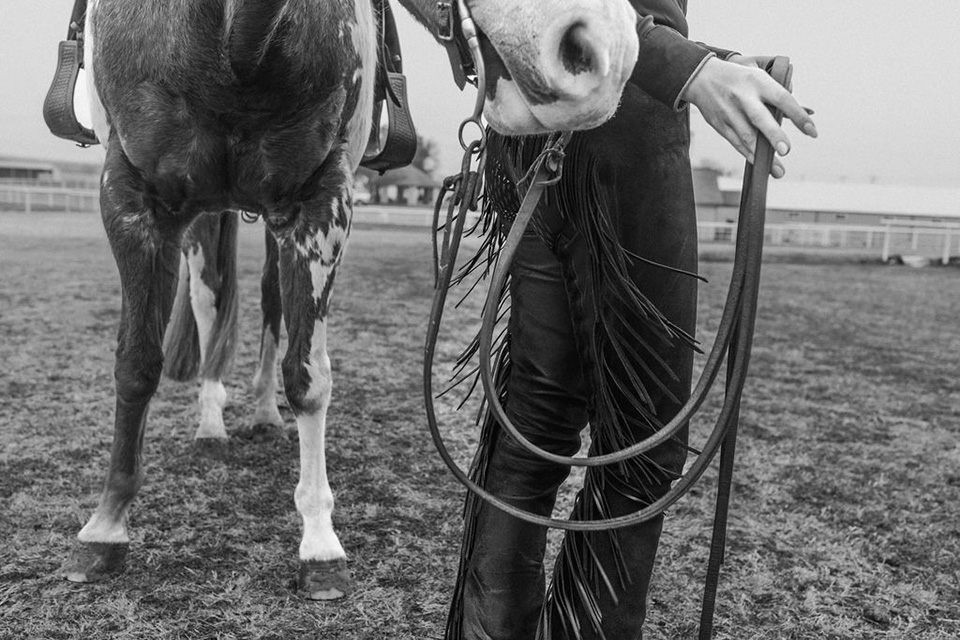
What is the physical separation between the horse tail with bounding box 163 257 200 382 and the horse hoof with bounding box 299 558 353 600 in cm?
147

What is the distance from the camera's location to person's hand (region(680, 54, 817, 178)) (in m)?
1.02

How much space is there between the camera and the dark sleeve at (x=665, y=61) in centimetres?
107

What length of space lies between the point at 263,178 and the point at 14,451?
1.71m

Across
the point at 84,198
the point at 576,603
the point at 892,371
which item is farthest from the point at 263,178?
the point at 84,198

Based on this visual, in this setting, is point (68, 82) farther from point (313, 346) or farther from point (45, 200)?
point (45, 200)

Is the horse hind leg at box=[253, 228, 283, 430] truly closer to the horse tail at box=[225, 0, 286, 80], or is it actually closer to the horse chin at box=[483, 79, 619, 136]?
the horse tail at box=[225, 0, 286, 80]

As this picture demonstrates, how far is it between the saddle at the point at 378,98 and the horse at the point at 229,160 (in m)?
0.19

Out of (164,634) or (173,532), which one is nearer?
(164,634)

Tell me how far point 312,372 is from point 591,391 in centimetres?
102

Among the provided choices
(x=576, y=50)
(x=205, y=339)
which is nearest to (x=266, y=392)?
(x=205, y=339)

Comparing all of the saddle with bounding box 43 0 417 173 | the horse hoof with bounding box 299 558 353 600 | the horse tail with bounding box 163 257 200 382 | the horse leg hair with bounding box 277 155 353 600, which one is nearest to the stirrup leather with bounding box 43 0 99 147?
the saddle with bounding box 43 0 417 173

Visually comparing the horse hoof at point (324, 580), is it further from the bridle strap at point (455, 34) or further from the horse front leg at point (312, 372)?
the bridle strap at point (455, 34)

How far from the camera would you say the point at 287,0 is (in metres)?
1.68

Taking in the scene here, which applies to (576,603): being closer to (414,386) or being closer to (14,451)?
(14,451)
